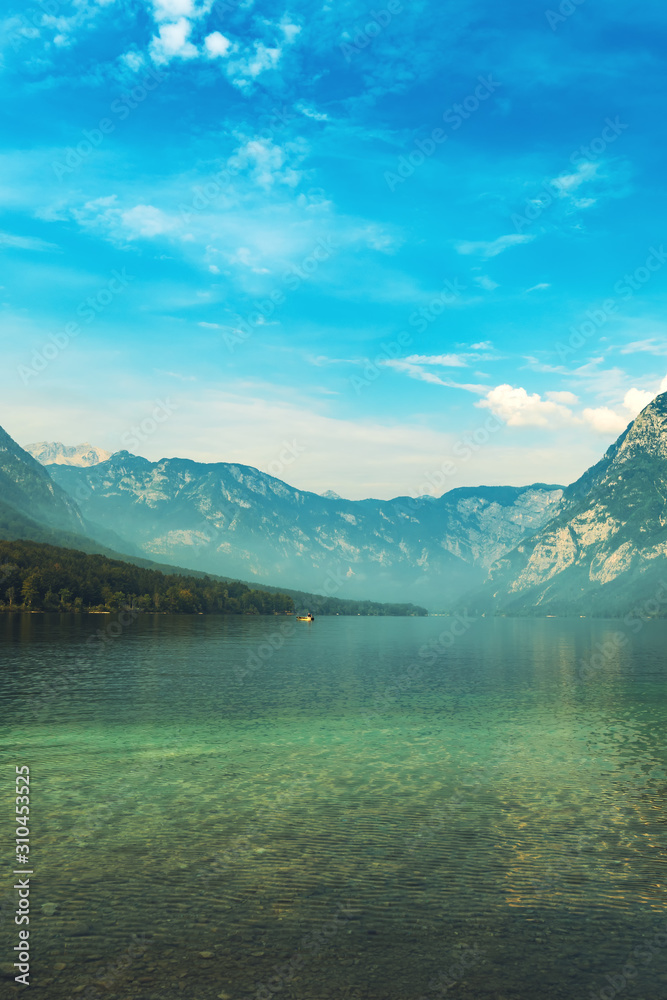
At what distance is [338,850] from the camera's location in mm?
28781

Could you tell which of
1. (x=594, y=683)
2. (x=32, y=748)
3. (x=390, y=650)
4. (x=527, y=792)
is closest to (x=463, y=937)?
(x=527, y=792)

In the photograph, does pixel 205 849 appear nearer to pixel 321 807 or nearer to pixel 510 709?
pixel 321 807

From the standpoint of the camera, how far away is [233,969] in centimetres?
1898

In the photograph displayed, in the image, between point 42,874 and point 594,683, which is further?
point 594,683

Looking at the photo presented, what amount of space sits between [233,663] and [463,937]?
3892 inches

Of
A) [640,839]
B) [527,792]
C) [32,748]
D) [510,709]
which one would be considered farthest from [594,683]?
[32,748]

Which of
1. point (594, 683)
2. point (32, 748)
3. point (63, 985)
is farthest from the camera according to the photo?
point (594, 683)

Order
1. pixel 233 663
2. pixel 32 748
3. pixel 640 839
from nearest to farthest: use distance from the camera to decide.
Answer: pixel 640 839 < pixel 32 748 < pixel 233 663

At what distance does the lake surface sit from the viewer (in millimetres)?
19234

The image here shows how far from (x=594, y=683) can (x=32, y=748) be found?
7996 centimetres

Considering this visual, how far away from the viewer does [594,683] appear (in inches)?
3900

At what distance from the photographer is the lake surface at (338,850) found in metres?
19.2

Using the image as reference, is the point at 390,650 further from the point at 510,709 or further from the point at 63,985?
the point at 63,985

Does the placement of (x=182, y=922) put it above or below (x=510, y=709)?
above
